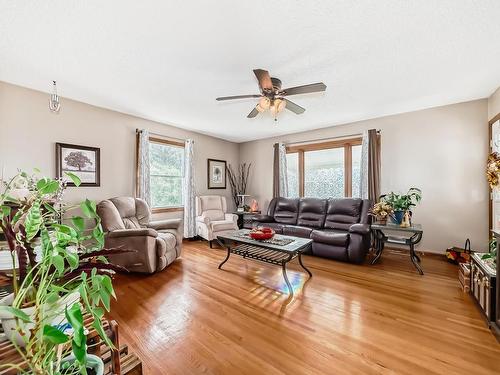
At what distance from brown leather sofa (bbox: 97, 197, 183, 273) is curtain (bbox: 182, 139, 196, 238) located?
121 centimetres

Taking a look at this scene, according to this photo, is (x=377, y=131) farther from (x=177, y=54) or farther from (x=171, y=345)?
(x=171, y=345)

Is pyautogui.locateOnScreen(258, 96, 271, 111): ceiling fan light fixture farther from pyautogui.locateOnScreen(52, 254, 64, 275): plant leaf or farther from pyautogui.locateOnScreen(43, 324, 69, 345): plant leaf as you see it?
pyautogui.locateOnScreen(43, 324, 69, 345): plant leaf

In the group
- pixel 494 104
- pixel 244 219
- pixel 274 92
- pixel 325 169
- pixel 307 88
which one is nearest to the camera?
pixel 307 88

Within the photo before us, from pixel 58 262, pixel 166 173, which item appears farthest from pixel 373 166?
pixel 58 262

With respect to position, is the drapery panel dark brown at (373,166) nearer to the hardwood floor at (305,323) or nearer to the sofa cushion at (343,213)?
the sofa cushion at (343,213)

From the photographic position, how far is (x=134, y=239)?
2951mm

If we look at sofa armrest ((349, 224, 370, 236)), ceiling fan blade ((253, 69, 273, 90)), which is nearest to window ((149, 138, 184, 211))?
ceiling fan blade ((253, 69, 273, 90))

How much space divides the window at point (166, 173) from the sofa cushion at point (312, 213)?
2631mm

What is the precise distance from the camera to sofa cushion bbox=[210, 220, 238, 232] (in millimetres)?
4426

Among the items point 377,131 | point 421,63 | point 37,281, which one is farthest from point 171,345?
point 377,131

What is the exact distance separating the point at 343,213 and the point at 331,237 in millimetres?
796

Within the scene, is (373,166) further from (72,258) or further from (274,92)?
(72,258)

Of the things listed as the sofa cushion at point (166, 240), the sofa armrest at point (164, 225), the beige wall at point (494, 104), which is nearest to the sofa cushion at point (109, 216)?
the sofa armrest at point (164, 225)

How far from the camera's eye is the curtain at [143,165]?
4.01 metres
